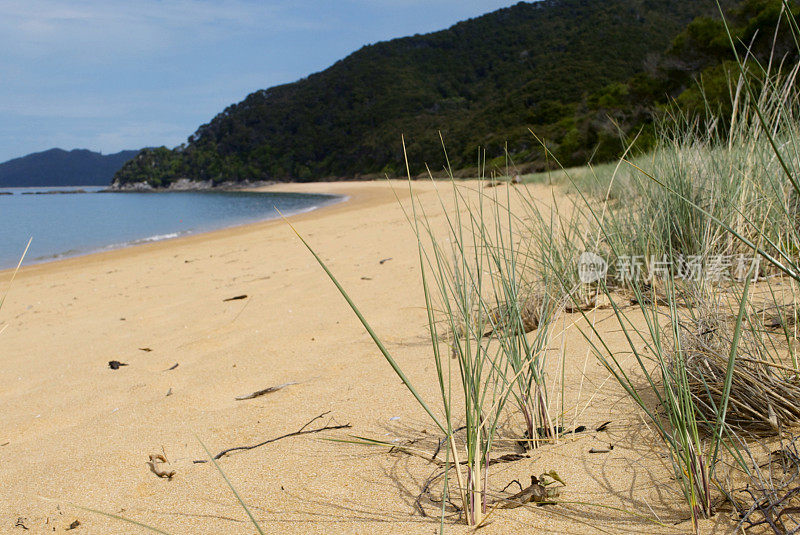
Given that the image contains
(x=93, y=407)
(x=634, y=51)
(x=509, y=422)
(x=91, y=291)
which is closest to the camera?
(x=509, y=422)

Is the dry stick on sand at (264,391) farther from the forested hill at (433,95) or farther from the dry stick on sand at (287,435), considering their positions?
the forested hill at (433,95)

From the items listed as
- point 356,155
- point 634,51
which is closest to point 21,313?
point 634,51

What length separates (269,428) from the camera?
4.55ft

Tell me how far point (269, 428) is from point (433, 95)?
64852 mm

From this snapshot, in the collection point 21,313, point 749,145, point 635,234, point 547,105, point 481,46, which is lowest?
point 21,313

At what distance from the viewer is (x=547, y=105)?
32000 mm

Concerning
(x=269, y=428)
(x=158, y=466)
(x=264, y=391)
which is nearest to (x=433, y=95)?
(x=264, y=391)

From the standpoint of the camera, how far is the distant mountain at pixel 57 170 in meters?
123

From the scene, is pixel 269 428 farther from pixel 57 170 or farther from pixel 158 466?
pixel 57 170

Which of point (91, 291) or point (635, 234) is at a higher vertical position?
point (635, 234)

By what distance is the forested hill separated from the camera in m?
34.6

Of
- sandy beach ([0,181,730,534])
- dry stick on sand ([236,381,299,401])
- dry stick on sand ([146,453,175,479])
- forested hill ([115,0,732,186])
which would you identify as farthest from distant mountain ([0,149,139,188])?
dry stick on sand ([146,453,175,479])

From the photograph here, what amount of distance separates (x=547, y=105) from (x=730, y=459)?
33.9 metres

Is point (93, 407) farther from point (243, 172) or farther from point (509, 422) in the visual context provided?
point (243, 172)
